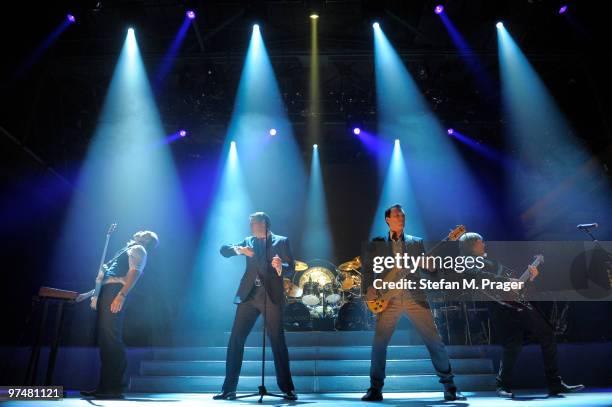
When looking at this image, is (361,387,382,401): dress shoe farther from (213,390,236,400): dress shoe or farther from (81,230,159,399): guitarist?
(81,230,159,399): guitarist

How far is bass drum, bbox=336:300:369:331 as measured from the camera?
9.00m

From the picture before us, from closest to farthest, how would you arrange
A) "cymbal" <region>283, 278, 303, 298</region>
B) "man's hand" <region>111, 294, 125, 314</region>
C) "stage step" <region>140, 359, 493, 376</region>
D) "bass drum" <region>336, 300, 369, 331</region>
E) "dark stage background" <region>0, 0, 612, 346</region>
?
1. "man's hand" <region>111, 294, 125, 314</region>
2. "stage step" <region>140, 359, 493, 376</region>
3. "dark stage background" <region>0, 0, 612, 346</region>
4. "bass drum" <region>336, 300, 369, 331</region>
5. "cymbal" <region>283, 278, 303, 298</region>

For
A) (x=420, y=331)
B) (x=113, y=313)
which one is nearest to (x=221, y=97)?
(x=113, y=313)

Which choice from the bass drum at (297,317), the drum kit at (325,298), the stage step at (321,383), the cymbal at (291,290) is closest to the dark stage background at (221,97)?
the stage step at (321,383)

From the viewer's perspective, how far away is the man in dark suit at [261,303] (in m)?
4.73

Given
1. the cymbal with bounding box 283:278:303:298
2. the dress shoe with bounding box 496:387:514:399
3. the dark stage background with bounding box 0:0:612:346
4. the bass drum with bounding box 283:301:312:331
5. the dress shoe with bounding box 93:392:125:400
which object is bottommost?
the dress shoe with bounding box 93:392:125:400

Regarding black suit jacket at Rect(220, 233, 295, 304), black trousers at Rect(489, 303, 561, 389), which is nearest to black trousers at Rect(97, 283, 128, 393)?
black suit jacket at Rect(220, 233, 295, 304)

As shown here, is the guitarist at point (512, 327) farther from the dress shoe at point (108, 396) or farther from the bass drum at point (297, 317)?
the bass drum at point (297, 317)

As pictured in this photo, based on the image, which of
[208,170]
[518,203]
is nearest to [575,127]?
[518,203]

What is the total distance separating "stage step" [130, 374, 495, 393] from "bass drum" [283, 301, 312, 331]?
323 cm

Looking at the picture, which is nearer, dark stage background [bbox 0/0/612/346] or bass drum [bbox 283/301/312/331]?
dark stage background [bbox 0/0/612/346]

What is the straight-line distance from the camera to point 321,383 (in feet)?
19.7

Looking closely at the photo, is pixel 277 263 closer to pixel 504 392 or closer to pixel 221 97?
pixel 504 392

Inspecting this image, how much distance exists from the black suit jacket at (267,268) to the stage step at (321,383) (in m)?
1.61
